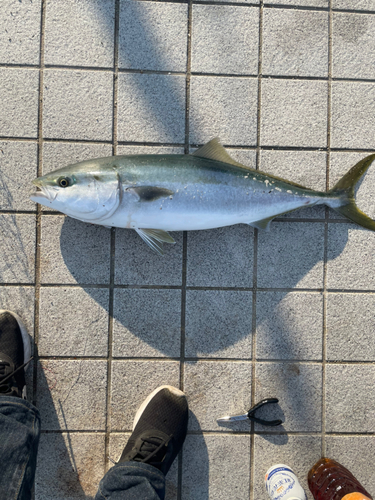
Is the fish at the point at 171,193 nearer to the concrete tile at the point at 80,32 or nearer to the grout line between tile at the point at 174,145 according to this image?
the grout line between tile at the point at 174,145

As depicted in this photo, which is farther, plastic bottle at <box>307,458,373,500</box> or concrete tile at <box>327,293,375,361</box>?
concrete tile at <box>327,293,375,361</box>

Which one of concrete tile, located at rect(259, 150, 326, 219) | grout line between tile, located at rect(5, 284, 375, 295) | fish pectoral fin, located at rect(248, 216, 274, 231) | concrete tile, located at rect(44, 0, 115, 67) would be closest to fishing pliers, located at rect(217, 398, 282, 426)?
grout line between tile, located at rect(5, 284, 375, 295)

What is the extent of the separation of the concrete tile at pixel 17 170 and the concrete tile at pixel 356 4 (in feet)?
8.82

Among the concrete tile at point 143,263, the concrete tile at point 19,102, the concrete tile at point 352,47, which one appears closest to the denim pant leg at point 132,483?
the concrete tile at point 143,263

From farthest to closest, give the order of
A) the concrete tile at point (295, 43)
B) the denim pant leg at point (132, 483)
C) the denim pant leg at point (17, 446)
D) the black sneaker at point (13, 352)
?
the concrete tile at point (295, 43) → the black sneaker at point (13, 352) → the denim pant leg at point (132, 483) → the denim pant leg at point (17, 446)

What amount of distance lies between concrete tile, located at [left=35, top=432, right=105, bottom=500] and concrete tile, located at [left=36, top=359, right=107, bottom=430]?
0.32 feet

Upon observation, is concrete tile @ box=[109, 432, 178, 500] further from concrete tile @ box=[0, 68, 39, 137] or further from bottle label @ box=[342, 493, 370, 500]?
concrete tile @ box=[0, 68, 39, 137]

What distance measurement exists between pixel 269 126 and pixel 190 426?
8.05 ft

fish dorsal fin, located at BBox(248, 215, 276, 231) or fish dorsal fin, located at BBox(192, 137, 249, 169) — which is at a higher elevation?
fish dorsal fin, located at BBox(192, 137, 249, 169)

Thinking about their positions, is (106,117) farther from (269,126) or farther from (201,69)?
(269,126)

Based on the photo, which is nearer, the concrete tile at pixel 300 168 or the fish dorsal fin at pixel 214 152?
the fish dorsal fin at pixel 214 152

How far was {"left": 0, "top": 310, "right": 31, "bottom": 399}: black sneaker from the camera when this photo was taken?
2596mm

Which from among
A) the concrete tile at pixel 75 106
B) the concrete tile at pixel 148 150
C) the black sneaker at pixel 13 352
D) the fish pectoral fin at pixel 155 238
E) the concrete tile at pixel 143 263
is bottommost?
the black sneaker at pixel 13 352

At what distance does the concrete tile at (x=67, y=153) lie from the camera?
2701 millimetres
